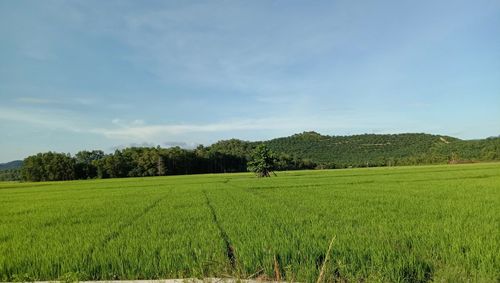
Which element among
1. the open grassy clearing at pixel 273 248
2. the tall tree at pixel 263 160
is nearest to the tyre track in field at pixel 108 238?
the open grassy clearing at pixel 273 248

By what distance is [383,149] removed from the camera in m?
136

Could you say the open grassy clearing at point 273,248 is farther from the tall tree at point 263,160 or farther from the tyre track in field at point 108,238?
the tall tree at point 263,160

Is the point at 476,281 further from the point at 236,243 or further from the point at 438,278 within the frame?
the point at 236,243

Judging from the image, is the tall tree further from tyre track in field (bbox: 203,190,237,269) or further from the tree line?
tyre track in field (bbox: 203,190,237,269)

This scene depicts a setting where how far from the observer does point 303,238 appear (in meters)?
6.33

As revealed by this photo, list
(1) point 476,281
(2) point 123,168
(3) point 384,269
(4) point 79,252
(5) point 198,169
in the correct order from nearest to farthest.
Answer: (1) point 476,281
(3) point 384,269
(4) point 79,252
(2) point 123,168
(5) point 198,169

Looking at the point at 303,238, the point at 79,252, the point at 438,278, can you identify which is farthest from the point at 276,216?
the point at 438,278

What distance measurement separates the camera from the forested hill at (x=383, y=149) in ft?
288

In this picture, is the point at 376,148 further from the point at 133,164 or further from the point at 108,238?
the point at 108,238

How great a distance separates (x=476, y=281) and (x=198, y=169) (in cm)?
9393

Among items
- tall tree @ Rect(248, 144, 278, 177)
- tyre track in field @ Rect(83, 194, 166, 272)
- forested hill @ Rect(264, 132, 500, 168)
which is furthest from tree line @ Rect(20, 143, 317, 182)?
tyre track in field @ Rect(83, 194, 166, 272)

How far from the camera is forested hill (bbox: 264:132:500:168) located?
87812mm

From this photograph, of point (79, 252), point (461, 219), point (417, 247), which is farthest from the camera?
point (461, 219)

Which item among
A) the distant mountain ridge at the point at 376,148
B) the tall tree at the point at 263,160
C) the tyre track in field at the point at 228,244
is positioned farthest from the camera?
the distant mountain ridge at the point at 376,148
